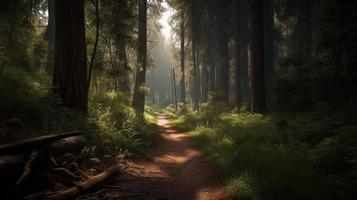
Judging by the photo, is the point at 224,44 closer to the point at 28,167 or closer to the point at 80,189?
the point at 80,189

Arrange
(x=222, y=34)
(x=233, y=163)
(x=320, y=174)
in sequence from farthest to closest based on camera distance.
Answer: (x=222, y=34) < (x=233, y=163) < (x=320, y=174)

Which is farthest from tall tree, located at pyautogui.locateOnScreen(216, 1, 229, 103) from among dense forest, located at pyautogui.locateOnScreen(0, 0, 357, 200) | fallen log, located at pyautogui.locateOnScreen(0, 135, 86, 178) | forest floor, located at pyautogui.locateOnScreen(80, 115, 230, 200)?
fallen log, located at pyautogui.locateOnScreen(0, 135, 86, 178)

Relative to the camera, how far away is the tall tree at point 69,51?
28.3ft

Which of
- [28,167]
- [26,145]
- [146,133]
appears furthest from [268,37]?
[28,167]

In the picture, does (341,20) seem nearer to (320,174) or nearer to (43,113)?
(320,174)

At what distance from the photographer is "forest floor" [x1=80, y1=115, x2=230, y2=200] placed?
18.1ft

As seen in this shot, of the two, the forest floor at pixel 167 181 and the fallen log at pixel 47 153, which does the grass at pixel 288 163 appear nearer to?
the forest floor at pixel 167 181

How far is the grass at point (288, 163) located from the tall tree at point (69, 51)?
4556 mm

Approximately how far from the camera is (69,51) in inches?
344

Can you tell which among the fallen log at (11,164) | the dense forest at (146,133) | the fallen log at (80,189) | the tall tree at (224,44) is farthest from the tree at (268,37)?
the fallen log at (11,164)

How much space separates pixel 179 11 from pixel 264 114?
21.6 meters

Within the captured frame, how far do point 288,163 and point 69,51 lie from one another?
263 inches

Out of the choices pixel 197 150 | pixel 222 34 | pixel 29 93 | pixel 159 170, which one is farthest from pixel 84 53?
pixel 222 34

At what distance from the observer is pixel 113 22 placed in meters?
14.9
